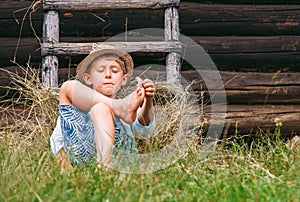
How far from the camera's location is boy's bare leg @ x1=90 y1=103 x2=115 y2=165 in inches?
147

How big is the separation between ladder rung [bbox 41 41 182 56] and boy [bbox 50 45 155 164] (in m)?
0.67

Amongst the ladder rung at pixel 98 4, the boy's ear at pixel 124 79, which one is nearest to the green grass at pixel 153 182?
the boy's ear at pixel 124 79

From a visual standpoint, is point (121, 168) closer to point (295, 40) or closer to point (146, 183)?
point (146, 183)

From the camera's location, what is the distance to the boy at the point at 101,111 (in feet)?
12.5

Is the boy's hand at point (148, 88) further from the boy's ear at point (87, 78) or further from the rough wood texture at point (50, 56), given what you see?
the rough wood texture at point (50, 56)

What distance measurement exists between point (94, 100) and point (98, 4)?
1318 millimetres

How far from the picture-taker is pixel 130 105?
3.88 metres

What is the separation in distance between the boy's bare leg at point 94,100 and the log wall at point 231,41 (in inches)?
47.2

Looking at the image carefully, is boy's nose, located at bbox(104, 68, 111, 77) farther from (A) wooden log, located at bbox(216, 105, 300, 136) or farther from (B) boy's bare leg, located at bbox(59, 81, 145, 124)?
(A) wooden log, located at bbox(216, 105, 300, 136)

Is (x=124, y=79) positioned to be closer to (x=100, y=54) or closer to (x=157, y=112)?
(x=100, y=54)

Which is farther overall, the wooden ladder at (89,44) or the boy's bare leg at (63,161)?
the wooden ladder at (89,44)

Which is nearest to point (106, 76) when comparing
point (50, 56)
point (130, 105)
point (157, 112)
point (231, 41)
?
point (130, 105)

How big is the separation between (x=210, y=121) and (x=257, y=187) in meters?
2.20

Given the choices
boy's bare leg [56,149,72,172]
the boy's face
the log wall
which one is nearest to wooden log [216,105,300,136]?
the log wall
